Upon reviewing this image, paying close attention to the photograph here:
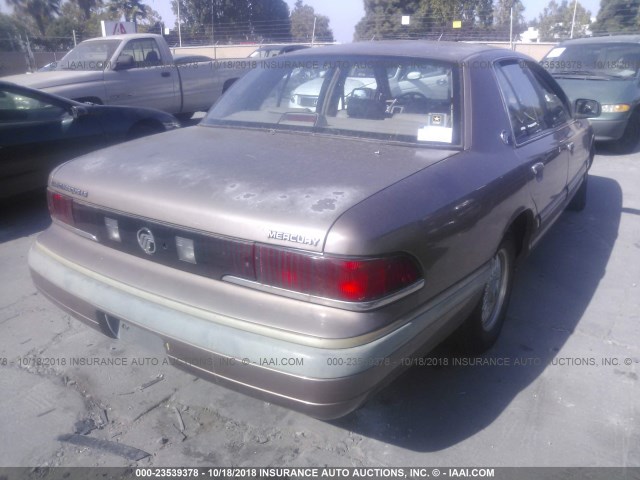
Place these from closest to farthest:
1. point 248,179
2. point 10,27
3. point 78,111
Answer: point 248,179, point 78,111, point 10,27

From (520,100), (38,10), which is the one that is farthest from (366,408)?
(38,10)

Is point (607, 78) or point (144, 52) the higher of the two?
point (144, 52)

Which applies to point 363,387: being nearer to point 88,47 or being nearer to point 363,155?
point 363,155

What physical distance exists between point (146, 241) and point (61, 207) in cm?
71

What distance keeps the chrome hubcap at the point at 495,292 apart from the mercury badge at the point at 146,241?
1.74 meters

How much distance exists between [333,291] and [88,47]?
9.42m

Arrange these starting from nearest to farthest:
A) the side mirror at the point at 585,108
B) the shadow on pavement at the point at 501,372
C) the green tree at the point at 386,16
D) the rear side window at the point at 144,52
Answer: the shadow on pavement at the point at 501,372 → the side mirror at the point at 585,108 → the rear side window at the point at 144,52 → the green tree at the point at 386,16

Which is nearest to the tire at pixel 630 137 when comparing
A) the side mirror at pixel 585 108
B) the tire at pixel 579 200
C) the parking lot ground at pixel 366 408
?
the tire at pixel 579 200

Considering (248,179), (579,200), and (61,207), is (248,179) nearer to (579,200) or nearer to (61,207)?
(61,207)

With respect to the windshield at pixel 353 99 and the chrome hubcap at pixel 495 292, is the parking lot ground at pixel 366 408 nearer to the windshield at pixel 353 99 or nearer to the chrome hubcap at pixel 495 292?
the chrome hubcap at pixel 495 292

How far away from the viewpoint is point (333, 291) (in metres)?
1.99

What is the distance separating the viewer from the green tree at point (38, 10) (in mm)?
46969

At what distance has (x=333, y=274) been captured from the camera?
196cm

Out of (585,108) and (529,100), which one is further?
(585,108)
